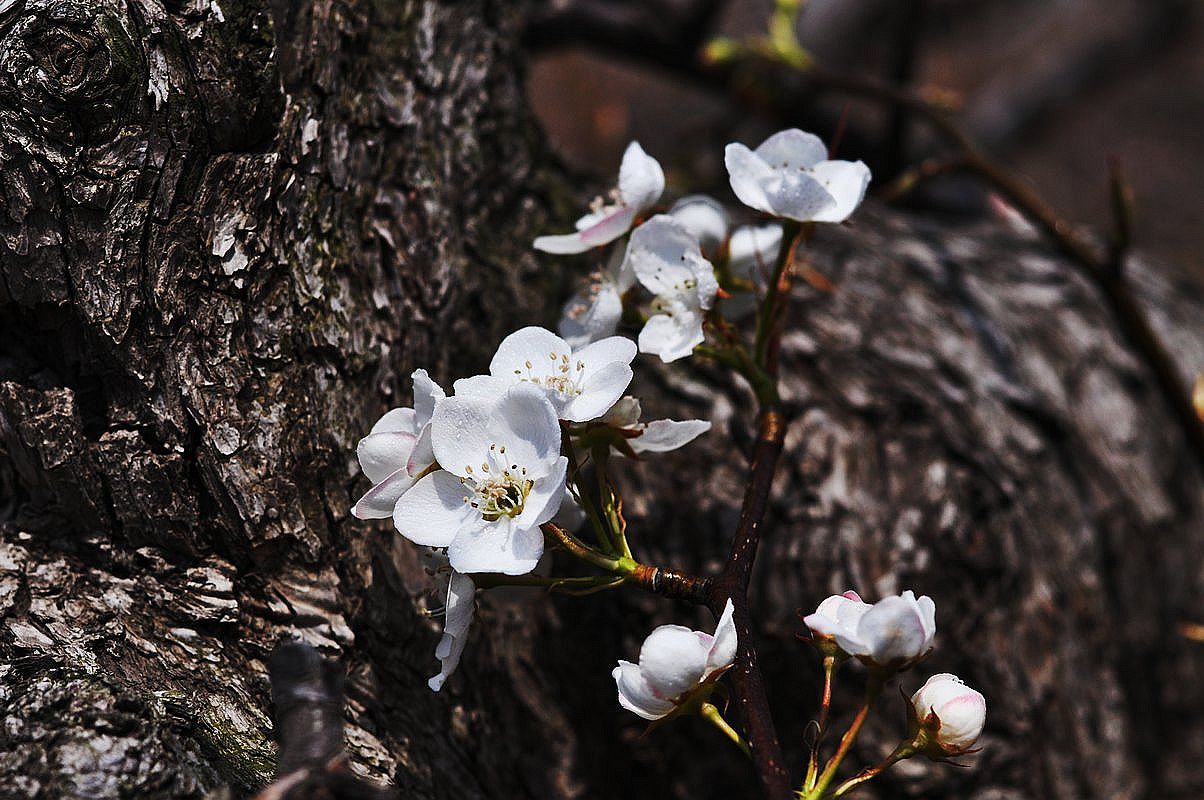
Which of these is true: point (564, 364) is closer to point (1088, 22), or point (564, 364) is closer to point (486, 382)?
point (486, 382)

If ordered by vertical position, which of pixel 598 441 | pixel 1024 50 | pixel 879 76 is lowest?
pixel 1024 50

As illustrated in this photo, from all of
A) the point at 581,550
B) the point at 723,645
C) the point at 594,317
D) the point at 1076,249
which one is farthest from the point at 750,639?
the point at 1076,249

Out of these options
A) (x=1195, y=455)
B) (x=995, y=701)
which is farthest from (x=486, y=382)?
(x=1195, y=455)

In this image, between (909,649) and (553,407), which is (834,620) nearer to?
(909,649)

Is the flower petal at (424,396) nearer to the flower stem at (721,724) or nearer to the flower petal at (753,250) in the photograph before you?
the flower stem at (721,724)

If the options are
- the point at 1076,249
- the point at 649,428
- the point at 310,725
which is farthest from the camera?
the point at 1076,249

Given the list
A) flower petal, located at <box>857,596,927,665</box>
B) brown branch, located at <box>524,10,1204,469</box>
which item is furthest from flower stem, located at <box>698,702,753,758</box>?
brown branch, located at <box>524,10,1204,469</box>
